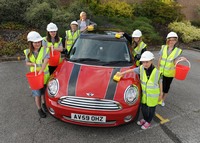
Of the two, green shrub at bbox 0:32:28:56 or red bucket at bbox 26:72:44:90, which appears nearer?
red bucket at bbox 26:72:44:90

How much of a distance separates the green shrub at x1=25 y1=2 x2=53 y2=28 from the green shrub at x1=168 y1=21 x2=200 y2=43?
8552 millimetres

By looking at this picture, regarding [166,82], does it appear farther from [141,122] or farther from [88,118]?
[88,118]

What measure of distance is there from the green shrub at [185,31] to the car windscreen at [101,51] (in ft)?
34.2

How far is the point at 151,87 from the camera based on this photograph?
12.0 feet

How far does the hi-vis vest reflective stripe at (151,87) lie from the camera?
3.63 metres

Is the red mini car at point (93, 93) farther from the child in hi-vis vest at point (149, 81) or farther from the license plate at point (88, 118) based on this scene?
the child in hi-vis vest at point (149, 81)

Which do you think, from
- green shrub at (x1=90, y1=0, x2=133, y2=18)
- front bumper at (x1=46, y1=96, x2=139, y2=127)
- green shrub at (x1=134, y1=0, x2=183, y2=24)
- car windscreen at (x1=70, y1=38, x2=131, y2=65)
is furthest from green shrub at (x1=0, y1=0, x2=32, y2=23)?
front bumper at (x1=46, y1=96, x2=139, y2=127)

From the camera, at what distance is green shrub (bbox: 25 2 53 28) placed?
31.8 ft

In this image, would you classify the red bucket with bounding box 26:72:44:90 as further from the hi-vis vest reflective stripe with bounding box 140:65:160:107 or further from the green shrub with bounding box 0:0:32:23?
the green shrub with bounding box 0:0:32:23

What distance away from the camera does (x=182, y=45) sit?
528 inches

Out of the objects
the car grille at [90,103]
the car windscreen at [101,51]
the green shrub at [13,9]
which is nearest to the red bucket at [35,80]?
the car grille at [90,103]

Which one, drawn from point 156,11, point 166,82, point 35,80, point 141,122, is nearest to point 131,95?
point 141,122

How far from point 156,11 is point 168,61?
11576mm

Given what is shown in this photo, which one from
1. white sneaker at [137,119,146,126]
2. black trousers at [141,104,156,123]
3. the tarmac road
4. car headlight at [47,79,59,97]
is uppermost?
car headlight at [47,79,59,97]
